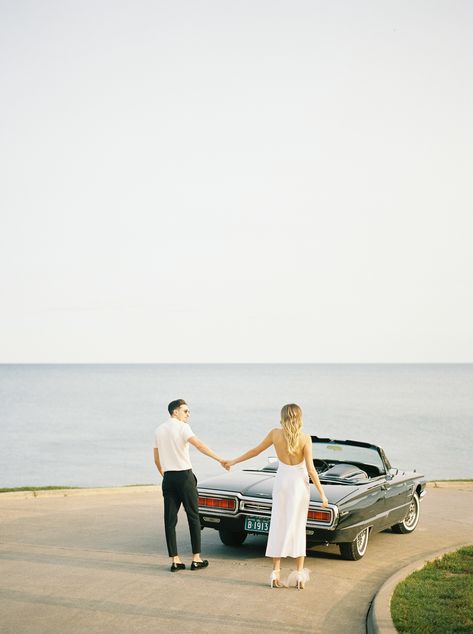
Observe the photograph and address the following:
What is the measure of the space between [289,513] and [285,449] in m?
0.64

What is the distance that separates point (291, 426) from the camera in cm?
758

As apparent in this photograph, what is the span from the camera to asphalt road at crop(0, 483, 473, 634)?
6.48 meters

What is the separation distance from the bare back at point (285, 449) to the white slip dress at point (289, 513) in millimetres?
53

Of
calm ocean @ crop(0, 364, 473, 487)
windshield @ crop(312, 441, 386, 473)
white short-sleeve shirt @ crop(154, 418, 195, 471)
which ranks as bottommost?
calm ocean @ crop(0, 364, 473, 487)

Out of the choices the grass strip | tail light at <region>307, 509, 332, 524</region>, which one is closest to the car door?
the grass strip

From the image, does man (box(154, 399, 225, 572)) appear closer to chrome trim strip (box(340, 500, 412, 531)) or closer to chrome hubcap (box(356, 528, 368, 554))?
chrome trim strip (box(340, 500, 412, 531))

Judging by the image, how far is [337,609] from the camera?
7035 millimetres

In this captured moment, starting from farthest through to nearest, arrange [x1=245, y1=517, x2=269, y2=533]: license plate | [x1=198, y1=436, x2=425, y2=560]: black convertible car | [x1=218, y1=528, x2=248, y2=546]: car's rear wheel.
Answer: [x1=218, y1=528, x2=248, y2=546]: car's rear wheel < [x1=245, y1=517, x2=269, y2=533]: license plate < [x1=198, y1=436, x2=425, y2=560]: black convertible car

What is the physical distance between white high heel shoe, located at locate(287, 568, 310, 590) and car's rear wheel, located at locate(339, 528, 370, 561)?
4.40ft

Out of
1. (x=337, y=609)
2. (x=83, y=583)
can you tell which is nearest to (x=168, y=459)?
(x=83, y=583)

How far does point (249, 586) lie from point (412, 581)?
168cm

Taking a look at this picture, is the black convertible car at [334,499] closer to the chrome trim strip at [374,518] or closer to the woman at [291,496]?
the chrome trim strip at [374,518]

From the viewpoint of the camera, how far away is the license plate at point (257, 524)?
28.3 feet

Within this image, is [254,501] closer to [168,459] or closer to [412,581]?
[168,459]
